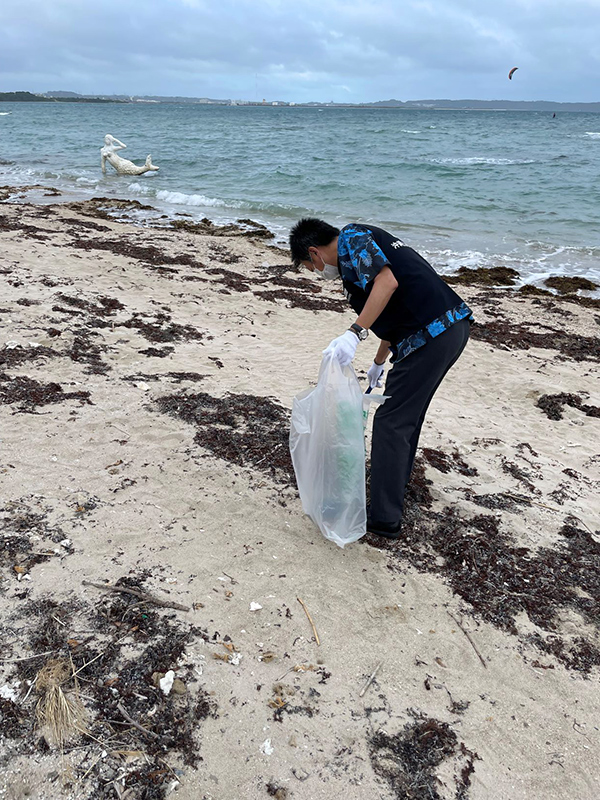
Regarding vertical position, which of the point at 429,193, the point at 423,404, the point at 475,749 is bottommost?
the point at 475,749

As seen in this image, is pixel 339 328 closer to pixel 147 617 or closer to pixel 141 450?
pixel 141 450

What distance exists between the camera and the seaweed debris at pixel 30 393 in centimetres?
382

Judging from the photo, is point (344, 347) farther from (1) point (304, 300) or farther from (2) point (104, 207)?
(2) point (104, 207)

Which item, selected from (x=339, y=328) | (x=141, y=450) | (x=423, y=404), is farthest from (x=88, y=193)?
(x=423, y=404)

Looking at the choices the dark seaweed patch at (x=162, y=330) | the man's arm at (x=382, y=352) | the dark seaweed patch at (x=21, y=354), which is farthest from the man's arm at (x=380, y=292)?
the dark seaweed patch at (x=162, y=330)

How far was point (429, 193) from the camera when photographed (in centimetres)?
1739

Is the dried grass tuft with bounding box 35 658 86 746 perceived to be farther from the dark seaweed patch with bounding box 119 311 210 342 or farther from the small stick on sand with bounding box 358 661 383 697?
the dark seaweed patch with bounding box 119 311 210 342

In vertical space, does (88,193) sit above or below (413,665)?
above

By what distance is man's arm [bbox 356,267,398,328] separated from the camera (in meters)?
2.39

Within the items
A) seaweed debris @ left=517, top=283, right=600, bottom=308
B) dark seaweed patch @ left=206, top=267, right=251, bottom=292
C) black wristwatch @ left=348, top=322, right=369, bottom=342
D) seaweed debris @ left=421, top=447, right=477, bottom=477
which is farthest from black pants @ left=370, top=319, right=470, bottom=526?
seaweed debris @ left=517, top=283, right=600, bottom=308

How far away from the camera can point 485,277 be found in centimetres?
954

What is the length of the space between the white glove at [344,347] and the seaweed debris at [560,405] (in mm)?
2982

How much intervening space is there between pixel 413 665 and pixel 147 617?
1.11 metres

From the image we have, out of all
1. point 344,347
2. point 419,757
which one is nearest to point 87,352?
point 344,347
